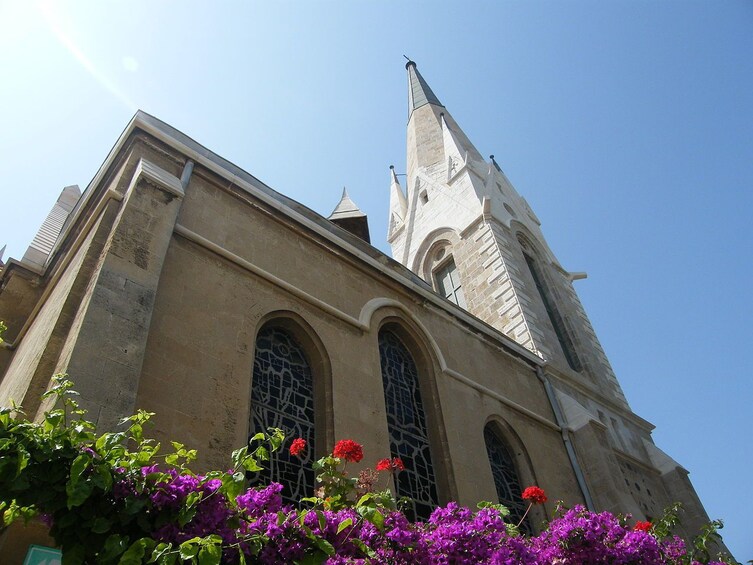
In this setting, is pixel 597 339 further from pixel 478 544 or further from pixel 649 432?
pixel 478 544

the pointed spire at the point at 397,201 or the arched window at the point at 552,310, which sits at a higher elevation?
the pointed spire at the point at 397,201

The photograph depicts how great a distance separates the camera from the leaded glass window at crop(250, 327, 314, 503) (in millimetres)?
6738

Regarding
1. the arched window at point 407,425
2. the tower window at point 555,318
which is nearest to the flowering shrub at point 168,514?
the arched window at point 407,425

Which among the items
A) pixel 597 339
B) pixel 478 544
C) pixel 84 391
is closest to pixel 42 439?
pixel 84 391

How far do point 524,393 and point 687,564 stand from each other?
19.5ft

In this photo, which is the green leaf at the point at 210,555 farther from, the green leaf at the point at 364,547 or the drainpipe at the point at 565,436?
the drainpipe at the point at 565,436

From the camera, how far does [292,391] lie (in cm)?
770

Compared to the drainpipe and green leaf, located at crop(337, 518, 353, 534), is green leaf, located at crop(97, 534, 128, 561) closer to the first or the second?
green leaf, located at crop(337, 518, 353, 534)

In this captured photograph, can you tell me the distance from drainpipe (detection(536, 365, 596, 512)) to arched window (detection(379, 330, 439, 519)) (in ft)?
10.2

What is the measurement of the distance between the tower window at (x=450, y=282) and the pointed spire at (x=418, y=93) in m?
10.9

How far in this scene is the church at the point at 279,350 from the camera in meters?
6.11

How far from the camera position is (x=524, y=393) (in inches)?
447

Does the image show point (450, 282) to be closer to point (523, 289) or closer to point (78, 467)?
point (523, 289)

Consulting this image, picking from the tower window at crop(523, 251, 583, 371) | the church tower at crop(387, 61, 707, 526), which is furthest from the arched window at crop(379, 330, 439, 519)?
the tower window at crop(523, 251, 583, 371)
